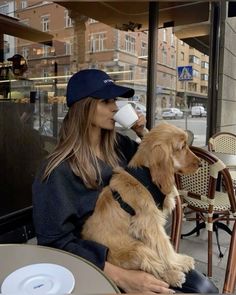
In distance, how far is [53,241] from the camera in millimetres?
1369

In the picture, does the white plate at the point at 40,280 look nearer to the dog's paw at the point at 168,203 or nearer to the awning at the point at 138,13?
the dog's paw at the point at 168,203

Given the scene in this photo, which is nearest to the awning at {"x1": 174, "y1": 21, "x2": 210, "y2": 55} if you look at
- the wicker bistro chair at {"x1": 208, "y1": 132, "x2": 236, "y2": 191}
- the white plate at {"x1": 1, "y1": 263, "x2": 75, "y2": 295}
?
the wicker bistro chair at {"x1": 208, "y1": 132, "x2": 236, "y2": 191}

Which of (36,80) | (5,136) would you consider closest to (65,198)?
(5,136)

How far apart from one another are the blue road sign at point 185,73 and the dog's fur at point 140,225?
4.98 meters

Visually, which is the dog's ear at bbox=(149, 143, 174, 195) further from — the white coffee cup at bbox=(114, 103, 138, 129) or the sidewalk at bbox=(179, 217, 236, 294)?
the sidewalk at bbox=(179, 217, 236, 294)

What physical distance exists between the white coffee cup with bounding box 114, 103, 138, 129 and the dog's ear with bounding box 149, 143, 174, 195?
216 mm

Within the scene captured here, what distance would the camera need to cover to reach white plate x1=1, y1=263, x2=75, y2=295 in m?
0.99

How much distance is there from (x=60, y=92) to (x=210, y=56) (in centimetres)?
333

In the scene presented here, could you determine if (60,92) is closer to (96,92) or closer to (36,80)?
(36,80)

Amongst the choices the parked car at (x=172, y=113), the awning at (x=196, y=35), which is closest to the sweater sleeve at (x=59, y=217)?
the parked car at (x=172, y=113)

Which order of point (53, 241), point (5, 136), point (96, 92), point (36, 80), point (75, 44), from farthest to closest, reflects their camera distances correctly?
point (75, 44), point (36, 80), point (5, 136), point (96, 92), point (53, 241)

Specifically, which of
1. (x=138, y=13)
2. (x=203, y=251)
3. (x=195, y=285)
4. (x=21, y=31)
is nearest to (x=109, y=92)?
(x=195, y=285)

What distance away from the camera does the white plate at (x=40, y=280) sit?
99cm

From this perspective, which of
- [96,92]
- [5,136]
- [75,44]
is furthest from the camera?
[75,44]
